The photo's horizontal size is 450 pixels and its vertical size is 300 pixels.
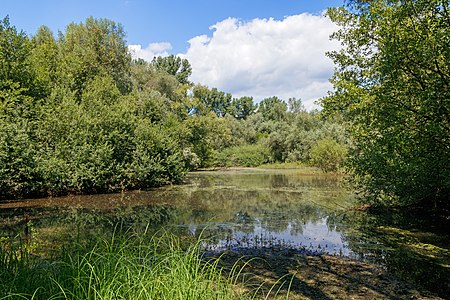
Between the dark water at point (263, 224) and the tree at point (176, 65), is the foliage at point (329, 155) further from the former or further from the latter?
the tree at point (176, 65)

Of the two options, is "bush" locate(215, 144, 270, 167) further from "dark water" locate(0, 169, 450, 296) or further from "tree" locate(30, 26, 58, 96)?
"dark water" locate(0, 169, 450, 296)

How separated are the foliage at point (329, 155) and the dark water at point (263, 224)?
13898 millimetres

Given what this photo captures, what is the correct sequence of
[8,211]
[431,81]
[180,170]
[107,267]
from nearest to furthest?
1. [107,267]
2. [431,81]
3. [8,211]
4. [180,170]

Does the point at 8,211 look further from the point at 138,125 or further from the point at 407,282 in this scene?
the point at 407,282

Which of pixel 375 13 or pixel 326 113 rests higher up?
pixel 375 13

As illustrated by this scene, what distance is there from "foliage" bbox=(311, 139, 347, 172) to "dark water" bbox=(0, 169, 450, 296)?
45.6ft

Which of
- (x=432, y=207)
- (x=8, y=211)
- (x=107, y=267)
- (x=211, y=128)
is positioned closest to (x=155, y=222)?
(x=8, y=211)

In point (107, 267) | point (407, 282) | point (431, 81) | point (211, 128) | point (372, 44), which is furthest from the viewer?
point (211, 128)

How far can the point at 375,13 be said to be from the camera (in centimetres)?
991

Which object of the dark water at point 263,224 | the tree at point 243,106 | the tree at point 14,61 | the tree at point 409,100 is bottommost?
the dark water at point 263,224

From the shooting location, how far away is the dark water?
25.1ft

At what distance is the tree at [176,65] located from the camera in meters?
67.3

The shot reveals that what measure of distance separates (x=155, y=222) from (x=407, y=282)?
26.0 feet

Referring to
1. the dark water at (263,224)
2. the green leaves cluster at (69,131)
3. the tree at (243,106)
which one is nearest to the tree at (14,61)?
the green leaves cluster at (69,131)
